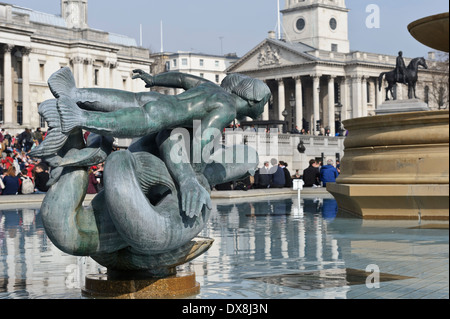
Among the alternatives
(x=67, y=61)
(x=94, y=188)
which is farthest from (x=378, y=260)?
(x=67, y=61)

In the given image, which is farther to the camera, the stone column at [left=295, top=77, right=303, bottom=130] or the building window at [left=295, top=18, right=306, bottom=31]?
the building window at [left=295, top=18, right=306, bottom=31]

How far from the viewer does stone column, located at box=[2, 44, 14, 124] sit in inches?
2414

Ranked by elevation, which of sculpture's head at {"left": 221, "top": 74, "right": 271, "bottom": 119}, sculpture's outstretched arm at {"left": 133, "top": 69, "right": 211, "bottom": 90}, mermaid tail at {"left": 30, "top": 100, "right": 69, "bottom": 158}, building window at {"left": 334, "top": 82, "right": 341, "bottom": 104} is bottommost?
mermaid tail at {"left": 30, "top": 100, "right": 69, "bottom": 158}

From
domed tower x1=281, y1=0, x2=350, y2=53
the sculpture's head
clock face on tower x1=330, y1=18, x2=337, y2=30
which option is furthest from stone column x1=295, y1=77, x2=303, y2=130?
the sculpture's head

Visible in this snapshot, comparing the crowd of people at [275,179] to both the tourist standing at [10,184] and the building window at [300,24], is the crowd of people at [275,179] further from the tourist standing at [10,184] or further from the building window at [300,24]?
the building window at [300,24]

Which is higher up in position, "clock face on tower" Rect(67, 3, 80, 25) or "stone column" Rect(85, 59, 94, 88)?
"clock face on tower" Rect(67, 3, 80, 25)

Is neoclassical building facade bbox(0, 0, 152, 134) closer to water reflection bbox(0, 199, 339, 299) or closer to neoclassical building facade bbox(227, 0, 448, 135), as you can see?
neoclassical building facade bbox(227, 0, 448, 135)

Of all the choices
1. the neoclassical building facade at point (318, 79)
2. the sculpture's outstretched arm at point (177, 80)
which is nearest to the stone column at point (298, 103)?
the neoclassical building facade at point (318, 79)

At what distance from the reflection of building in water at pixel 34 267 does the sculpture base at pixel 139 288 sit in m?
0.31

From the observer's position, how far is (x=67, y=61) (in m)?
70.5

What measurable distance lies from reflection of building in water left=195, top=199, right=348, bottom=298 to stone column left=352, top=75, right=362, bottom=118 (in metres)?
84.0

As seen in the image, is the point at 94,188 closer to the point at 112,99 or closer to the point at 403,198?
the point at 403,198

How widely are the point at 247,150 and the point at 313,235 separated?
3590 millimetres

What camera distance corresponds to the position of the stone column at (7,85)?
61312 mm
